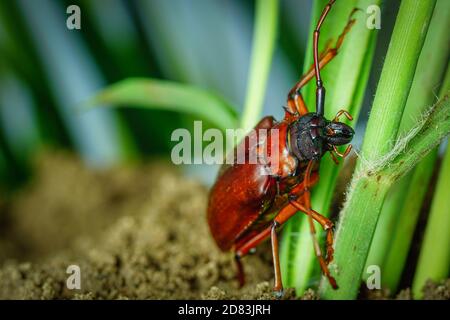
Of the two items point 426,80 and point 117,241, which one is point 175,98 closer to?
point 117,241

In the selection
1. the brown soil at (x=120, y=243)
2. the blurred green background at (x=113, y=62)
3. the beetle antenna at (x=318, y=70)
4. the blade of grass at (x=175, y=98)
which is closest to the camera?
the beetle antenna at (x=318, y=70)

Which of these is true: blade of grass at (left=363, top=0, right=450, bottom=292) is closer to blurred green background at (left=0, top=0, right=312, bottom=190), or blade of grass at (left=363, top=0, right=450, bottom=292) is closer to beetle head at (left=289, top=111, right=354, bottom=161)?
beetle head at (left=289, top=111, right=354, bottom=161)

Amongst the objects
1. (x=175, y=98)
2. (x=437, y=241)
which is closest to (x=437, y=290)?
(x=437, y=241)

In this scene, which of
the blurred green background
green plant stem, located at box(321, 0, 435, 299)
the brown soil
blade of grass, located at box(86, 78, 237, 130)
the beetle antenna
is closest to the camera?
green plant stem, located at box(321, 0, 435, 299)

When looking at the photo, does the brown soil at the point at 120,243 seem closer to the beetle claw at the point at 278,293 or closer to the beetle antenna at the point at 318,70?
the beetle claw at the point at 278,293

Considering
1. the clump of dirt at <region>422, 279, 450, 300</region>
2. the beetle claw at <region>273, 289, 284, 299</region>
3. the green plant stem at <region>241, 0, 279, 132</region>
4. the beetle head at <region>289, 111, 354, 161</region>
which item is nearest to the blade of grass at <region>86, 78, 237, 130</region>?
the green plant stem at <region>241, 0, 279, 132</region>

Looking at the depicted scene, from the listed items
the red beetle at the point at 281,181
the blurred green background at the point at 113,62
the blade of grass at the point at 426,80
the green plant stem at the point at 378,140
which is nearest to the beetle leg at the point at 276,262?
the red beetle at the point at 281,181

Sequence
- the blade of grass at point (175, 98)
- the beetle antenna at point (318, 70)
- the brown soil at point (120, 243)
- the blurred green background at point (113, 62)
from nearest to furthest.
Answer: the beetle antenna at point (318, 70) < the brown soil at point (120, 243) < the blade of grass at point (175, 98) < the blurred green background at point (113, 62)

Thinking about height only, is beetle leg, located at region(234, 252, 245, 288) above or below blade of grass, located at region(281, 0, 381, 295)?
below
